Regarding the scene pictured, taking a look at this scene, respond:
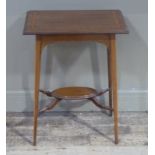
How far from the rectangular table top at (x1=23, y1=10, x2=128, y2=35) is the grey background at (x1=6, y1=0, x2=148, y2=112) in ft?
0.46

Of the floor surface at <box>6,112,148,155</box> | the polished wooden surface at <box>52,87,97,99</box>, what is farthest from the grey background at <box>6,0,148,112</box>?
the polished wooden surface at <box>52,87,97,99</box>

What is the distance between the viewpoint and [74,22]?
2.15 meters

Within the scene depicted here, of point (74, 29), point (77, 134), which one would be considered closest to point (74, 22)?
point (74, 29)

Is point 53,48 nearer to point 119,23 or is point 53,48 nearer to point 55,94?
point 55,94

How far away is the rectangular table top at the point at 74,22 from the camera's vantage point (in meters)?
2.02

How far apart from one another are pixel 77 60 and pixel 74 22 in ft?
1.57

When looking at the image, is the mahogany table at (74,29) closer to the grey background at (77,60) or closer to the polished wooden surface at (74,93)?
the polished wooden surface at (74,93)

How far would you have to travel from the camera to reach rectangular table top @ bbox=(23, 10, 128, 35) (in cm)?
202

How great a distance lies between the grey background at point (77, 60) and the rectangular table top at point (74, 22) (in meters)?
0.14

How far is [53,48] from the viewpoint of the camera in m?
2.57

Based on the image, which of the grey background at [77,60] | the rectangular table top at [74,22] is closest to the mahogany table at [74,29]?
the rectangular table top at [74,22]

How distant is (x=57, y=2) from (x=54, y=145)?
3.01 ft
